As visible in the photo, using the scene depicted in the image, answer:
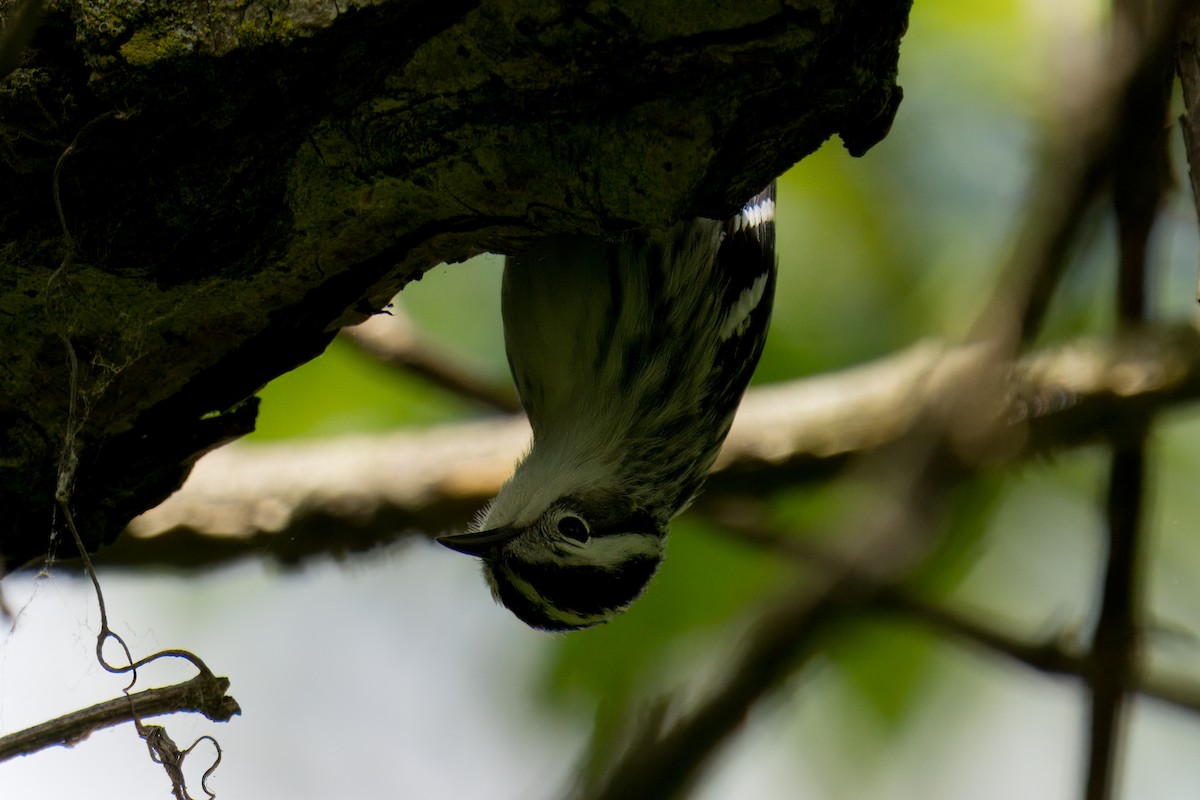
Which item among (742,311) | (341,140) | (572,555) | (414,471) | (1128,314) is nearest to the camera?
(341,140)

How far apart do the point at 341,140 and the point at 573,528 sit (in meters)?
1.52

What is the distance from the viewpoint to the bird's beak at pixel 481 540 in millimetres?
3148

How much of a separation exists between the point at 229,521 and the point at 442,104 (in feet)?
8.55

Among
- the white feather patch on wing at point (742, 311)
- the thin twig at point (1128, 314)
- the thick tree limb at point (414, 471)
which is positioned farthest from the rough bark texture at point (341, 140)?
the thick tree limb at point (414, 471)

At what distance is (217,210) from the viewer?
2.05 meters

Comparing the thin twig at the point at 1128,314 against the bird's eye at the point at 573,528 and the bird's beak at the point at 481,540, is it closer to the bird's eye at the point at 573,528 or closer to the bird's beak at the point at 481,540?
the bird's eye at the point at 573,528

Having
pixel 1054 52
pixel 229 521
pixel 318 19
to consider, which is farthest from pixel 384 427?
pixel 318 19

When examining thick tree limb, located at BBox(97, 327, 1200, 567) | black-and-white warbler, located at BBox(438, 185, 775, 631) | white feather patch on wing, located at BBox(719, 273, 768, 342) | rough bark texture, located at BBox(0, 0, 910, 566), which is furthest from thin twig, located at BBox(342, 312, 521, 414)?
rough bark texture, located at BBox(0, 0, 910, 566)

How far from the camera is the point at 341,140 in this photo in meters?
1.98

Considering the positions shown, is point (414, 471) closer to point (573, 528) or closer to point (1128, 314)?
point (573, 528)

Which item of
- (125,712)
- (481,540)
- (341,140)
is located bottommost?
(125,712)

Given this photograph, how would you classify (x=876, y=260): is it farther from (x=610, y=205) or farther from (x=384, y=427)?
(x=610, y=205)

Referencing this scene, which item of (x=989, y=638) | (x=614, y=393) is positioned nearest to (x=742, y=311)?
(x=614, y=393)


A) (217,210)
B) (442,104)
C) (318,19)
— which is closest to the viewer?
(318,19)
